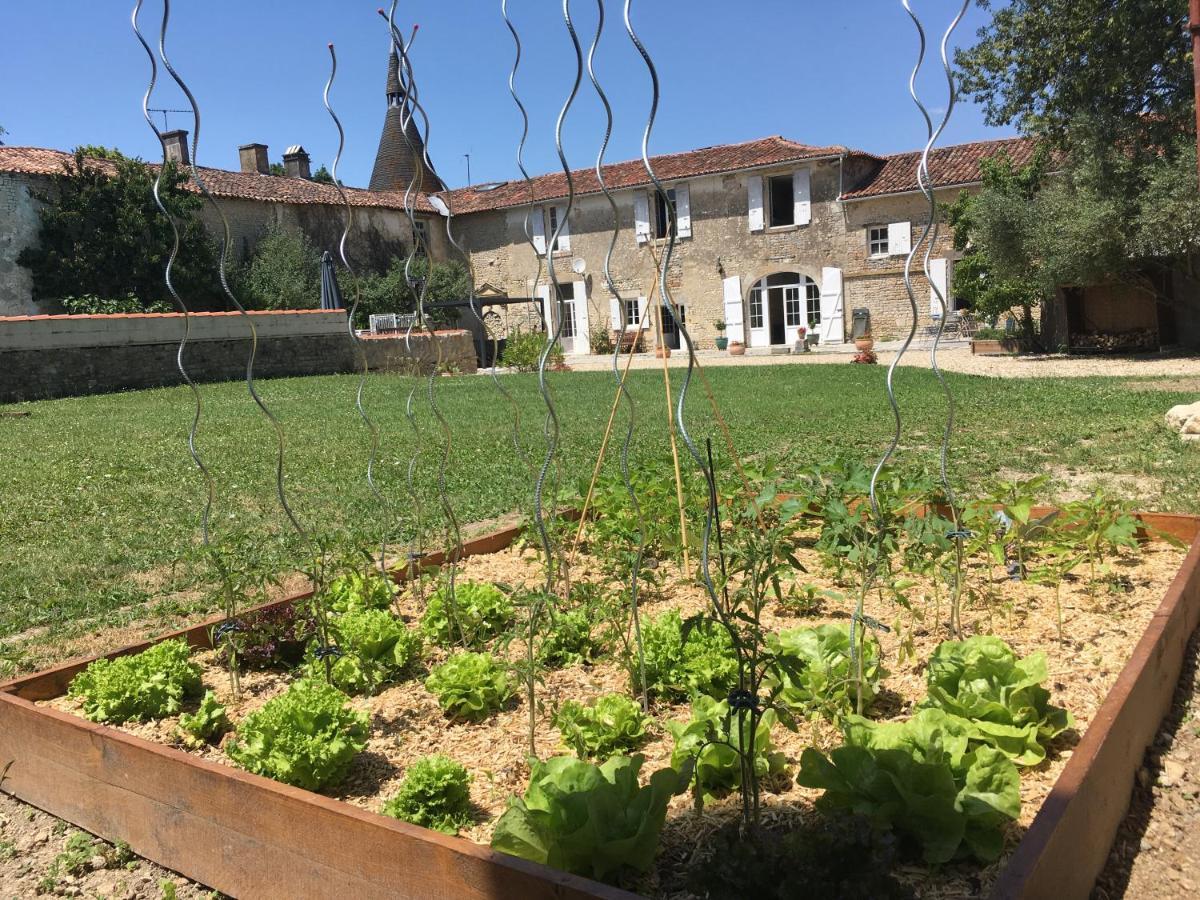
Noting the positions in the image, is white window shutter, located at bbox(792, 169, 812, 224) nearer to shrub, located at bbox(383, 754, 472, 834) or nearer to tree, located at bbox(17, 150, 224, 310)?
tree, located at bbox(17, 150, 224, 310)

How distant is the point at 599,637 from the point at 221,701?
3.75ft

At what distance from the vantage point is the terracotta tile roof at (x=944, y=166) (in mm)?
22094

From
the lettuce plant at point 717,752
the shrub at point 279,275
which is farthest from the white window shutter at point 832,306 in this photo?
the lettuce plant at point 717,752

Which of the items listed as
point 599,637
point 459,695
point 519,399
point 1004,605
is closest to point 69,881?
point 459,695

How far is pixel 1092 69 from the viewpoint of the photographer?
14.5 m

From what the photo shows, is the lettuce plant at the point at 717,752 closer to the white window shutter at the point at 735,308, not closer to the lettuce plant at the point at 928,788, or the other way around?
the lettuce plant at the point at 928,788

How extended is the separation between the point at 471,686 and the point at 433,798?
1.73 feet

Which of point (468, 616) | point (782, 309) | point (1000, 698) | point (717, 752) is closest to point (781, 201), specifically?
point (782, 309)

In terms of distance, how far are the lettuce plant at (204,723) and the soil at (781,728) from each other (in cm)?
4

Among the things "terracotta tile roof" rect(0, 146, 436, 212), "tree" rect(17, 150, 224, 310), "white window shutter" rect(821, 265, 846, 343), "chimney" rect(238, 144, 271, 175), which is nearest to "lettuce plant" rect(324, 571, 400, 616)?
"tree" rect(17, 150, 224, 310)

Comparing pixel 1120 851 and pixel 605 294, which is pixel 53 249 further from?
pixel 1120 851

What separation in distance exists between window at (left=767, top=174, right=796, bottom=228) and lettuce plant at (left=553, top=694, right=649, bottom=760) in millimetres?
24854

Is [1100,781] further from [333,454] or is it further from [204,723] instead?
[333,454]

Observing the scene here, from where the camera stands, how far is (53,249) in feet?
65.2
